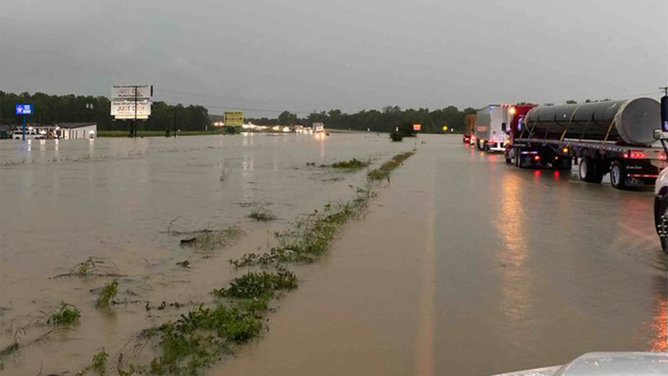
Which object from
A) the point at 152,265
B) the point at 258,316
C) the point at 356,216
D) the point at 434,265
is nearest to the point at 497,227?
the point at 356,216

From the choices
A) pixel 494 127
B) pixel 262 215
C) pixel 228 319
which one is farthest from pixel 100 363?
pixel 494 127

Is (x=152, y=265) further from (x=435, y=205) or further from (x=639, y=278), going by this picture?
(x=435, y=205)

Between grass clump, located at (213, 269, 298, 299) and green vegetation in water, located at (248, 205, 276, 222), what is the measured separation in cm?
598

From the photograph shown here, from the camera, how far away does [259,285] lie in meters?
8.30

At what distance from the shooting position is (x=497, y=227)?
13531 millimetres

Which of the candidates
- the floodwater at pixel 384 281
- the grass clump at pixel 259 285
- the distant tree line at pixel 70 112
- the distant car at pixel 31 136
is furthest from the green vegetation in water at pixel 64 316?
the distant tree line at pixel 70 112

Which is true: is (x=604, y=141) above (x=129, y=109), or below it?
below

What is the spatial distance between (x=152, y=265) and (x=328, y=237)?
10.6 ft

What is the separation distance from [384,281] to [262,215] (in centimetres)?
703

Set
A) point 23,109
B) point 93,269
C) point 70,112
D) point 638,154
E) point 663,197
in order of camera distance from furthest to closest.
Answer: point 70,112 < point 23,109 < point 638,154 < point 663,197 < point 93,269

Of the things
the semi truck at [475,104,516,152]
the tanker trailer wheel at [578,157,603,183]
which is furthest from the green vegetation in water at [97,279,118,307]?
the semi truck at [475,104,516,152]

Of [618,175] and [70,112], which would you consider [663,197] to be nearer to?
[618,175]

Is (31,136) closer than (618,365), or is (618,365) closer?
(618,365)

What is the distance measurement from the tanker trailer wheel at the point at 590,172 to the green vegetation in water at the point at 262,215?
44.1 feet
